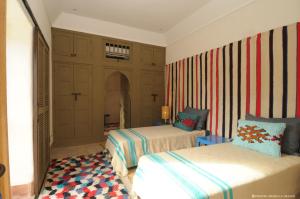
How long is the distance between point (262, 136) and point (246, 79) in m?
0.97

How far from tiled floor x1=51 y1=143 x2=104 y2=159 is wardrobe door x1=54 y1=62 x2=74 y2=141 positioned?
272 mm

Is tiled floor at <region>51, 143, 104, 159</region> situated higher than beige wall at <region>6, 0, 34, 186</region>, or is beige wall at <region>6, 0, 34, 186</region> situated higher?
beige wall at <region>6, 0, 34, 186</region>

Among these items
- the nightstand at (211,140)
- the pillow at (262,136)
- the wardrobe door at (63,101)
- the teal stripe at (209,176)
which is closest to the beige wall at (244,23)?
the pillow at (262,136)

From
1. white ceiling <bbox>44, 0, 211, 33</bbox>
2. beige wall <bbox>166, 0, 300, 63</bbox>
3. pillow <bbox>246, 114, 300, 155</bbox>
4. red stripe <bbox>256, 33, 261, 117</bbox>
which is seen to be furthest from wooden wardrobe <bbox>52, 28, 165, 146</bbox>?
pillow <bbox>246, 114, 300, 155</bbox>

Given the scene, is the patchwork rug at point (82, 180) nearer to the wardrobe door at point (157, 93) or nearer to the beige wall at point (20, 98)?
the beige wall at point (20, 98)

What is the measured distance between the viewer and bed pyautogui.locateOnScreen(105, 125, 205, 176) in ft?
7.92

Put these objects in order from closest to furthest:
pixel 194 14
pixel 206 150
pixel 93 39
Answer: pixel 206 150 < pixel 194 14 < pixel 93 39

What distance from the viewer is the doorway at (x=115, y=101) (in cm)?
486

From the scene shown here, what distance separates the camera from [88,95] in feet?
12.4

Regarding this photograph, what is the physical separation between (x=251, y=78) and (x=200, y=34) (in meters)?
1.50

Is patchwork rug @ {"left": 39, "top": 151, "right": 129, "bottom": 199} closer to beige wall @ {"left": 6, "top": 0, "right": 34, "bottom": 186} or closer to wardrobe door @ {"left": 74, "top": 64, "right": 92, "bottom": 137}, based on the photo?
beige wall @ {"left": 6, "top": 0, "right": 34, "bottom": 186}

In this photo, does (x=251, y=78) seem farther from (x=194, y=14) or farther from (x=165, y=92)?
(x=165, y=92)

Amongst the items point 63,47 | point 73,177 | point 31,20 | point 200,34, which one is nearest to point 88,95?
point 63,47

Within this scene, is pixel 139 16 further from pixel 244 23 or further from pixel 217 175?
pixel 217 175
